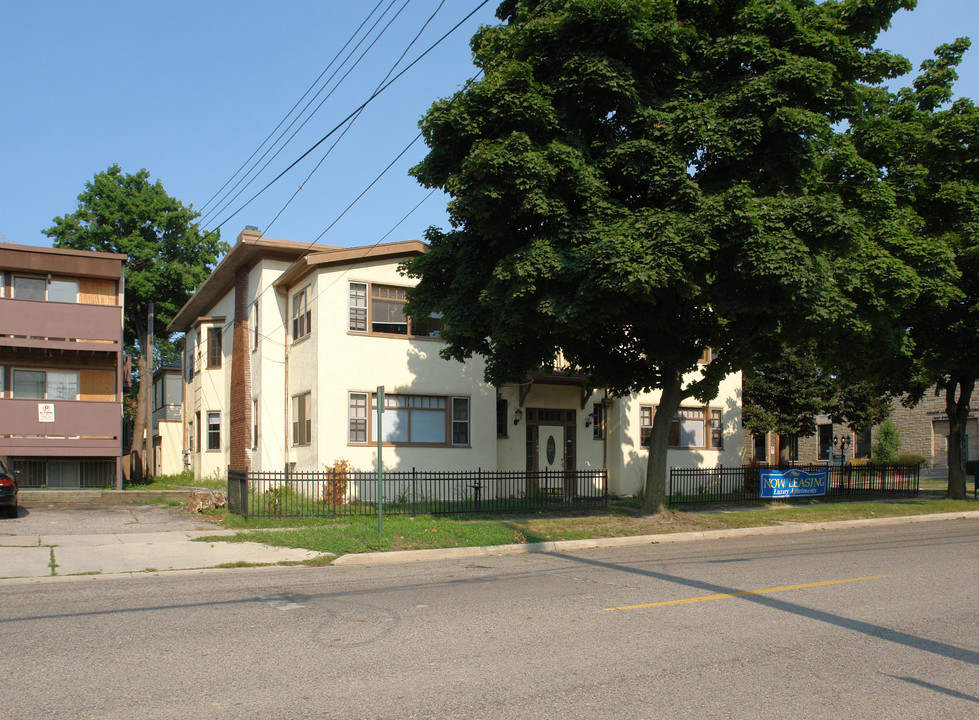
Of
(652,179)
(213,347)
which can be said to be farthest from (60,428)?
(652,179)

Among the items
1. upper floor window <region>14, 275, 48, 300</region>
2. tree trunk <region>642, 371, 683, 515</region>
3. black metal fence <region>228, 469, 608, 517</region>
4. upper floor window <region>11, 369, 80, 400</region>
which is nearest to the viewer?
tree trunk <region>642, 371, 683, 515</region>

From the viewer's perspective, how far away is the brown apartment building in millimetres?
24969

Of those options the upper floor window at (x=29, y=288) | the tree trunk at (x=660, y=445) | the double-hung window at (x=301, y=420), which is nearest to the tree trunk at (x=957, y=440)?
the tree trunk at (x=660, y=445)

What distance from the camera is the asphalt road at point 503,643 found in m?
5.43

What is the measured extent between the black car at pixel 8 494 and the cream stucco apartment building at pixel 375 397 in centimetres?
698

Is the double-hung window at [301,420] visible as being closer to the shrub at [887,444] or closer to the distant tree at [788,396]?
the distant tree at [788,396]

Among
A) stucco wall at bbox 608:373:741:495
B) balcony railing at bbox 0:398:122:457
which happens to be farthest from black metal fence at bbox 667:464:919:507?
balcony railing at bbox 0:398:122:457

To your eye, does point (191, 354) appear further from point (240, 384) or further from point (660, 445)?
point (660, 445)

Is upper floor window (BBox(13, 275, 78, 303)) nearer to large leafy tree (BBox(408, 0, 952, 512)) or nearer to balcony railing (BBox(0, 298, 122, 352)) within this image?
balcony railing (BBox(0, 298, 122, 352))

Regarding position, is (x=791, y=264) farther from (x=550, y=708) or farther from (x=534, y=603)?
(x=550, y=708)

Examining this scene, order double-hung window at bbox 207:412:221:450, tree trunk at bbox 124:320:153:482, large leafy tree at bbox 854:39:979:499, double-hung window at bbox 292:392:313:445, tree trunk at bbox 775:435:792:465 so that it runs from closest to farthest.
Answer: large leafy tree at bbox 854:39:979:499 → double-hung window at bbox 292:392:313:445 → double-hung window at bbox 207:412:221:450 → tree trunk at bbox 124:320:153:482 → tree trunk at bbox 775:435:792:465

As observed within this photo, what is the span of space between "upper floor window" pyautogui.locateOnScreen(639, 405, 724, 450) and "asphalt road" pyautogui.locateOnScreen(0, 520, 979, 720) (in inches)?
620

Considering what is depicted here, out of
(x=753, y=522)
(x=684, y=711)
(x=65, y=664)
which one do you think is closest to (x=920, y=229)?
(x=753, y=522)

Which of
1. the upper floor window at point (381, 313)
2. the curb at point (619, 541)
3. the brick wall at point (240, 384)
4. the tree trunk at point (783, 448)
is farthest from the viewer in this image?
the tree trunk at point (783, 448)
